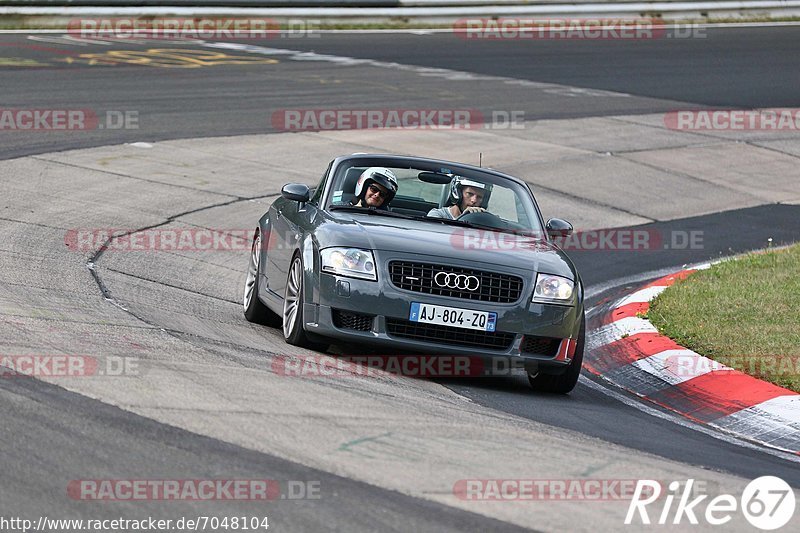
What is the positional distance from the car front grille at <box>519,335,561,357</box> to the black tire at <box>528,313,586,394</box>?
194 mm

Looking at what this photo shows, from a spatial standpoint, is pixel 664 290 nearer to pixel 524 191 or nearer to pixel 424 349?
pixel 524 191

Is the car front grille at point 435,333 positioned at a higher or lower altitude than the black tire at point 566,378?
higher

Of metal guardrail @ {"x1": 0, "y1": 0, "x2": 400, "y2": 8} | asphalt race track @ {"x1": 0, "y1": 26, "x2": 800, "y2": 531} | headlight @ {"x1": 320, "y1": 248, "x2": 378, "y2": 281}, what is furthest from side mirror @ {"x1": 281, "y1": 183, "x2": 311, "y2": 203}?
metal guardrail @ {"x1": 0, "y1": 0, "x2": 400, "y2": 8}

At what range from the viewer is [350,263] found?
835cm

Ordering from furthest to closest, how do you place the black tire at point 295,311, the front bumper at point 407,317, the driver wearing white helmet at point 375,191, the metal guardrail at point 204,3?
1. the metal guardrail at point 204,3
2. the driver wearing white helmet at point 375,191
3. the black tire at point 295,311
4. the front bumper at point 407,317

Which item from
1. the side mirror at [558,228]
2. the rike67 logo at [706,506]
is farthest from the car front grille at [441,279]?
the rike67 logo at [706,506]

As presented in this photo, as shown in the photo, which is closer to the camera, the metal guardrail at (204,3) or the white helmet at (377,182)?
the white helmet at (377,182)

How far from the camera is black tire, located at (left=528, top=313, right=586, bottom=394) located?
8.71 meters

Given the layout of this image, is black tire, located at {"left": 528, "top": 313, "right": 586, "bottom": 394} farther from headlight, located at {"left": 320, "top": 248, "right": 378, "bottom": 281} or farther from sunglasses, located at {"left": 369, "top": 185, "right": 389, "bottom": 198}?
sunglasses, located at {"left": 369, "top": 185, "right": 389, "bottom": 198}

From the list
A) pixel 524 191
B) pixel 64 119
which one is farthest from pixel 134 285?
pixel 64 119

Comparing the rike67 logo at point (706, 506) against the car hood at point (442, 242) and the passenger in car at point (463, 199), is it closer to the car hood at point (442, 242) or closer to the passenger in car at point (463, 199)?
the car hood at point (442, 242)

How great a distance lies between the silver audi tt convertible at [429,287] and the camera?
27.1ft

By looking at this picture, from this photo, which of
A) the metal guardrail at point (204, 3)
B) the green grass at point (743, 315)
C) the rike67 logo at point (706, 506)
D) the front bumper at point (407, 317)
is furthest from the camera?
the metal guardrail at point (204, 3)

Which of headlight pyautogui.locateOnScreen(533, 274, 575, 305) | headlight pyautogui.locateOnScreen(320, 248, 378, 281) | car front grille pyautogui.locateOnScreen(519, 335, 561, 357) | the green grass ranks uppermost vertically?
headlight pyautogui.locateOnScreen(320, 248, 378, 281)
